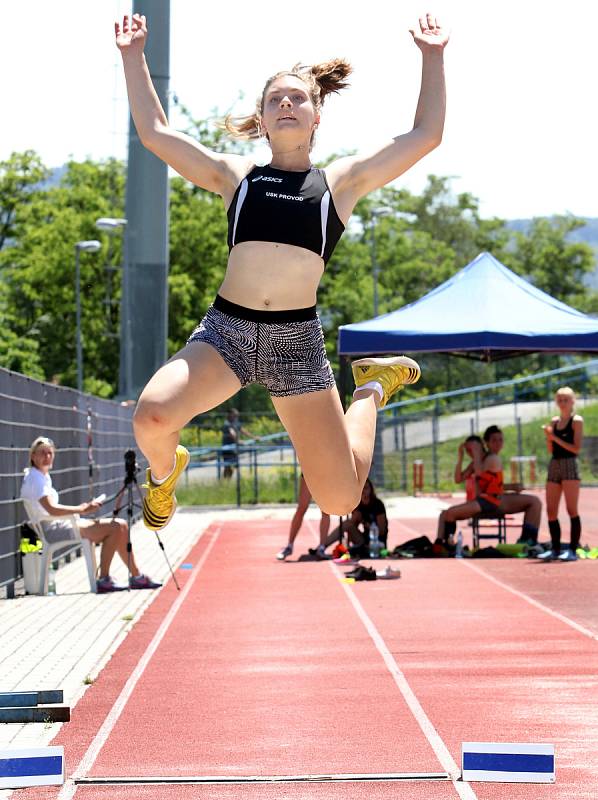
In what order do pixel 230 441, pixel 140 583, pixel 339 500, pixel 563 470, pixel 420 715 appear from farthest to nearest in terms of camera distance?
pixel 230 441, pixel 563 470, pixel 140 583, pixel 420 715, pixel 339 500

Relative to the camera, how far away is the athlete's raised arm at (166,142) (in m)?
5.46

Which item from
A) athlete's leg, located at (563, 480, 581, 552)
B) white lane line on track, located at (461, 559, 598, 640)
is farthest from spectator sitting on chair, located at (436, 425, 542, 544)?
athlete's leg, located at (563, 480, 581, 552)

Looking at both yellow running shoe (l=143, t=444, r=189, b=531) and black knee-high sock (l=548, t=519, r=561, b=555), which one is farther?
black knee-high sock (l=548, t=519, r=561, b=555)

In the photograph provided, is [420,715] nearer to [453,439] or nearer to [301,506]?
[301,506]

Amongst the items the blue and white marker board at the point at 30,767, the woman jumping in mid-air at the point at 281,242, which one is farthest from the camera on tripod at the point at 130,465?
the blue and white marker board at the point at 30,767

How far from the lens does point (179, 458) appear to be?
19.3ft

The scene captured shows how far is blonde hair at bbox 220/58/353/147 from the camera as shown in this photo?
566cm

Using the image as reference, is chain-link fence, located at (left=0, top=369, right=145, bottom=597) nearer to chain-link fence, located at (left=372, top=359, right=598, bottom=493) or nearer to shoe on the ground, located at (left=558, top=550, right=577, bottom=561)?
shoe on the ground, located at (left=558, top=550, right=577, bottom=561)

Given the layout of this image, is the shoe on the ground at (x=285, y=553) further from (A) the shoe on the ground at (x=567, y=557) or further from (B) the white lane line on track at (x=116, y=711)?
(B) the white lane line on track at (x=116, y=711)

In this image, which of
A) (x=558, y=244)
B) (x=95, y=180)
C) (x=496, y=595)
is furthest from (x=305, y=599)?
(x=558, y=244)

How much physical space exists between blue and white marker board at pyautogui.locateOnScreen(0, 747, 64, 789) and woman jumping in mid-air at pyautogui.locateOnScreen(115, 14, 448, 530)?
116 centimetres

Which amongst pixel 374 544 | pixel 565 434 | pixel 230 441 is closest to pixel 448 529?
pixel 374 544

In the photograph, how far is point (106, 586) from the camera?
1359 cm

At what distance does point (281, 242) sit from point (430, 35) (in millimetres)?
1163
